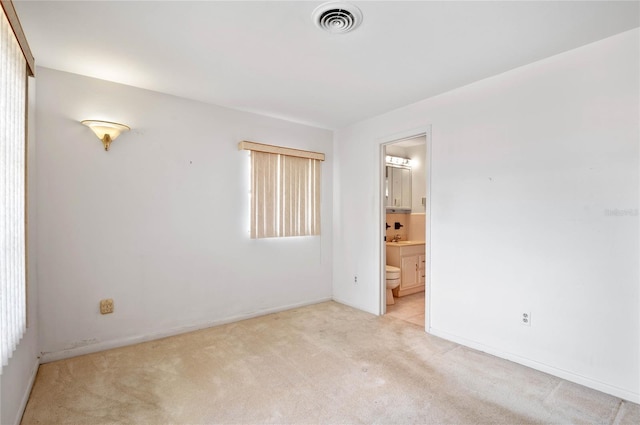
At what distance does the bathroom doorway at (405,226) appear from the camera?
423 cm

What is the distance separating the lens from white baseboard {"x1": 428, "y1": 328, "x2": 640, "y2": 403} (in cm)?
205

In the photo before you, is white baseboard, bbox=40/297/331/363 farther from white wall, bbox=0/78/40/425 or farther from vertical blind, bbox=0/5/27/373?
vertical blind, bbox=0/5/27/373

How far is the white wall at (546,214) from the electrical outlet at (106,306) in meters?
3.00

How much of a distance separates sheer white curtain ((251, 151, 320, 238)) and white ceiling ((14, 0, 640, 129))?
0.95 m

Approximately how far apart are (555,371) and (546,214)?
1.16 metres

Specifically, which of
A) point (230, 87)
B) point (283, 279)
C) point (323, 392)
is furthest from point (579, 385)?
point (230, 87)

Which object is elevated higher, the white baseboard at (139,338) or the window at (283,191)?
the window at (283,191)

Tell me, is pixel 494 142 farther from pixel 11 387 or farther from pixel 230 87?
pixel 11 387

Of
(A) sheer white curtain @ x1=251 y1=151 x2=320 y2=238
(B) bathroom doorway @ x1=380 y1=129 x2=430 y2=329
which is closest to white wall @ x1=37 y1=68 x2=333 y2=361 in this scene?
(A) sheer white curtain @ x1=251 y1=151 x2=320 y2=238

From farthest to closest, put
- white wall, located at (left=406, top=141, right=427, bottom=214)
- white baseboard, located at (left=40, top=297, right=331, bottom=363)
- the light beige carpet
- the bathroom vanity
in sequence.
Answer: white wall, located at (left=406, top=141, right=427, bottom=214) < the bathroom vanity < white baseboard, located at (left=40, top=297, right=331, bottom=363) < the light beige carpet

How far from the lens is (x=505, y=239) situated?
2625 millimetres

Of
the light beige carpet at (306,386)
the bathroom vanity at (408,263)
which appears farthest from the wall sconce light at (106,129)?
the bathroom vanity at (408,263)

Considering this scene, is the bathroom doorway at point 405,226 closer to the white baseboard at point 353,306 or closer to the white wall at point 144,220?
the white baseboard at point 353,306

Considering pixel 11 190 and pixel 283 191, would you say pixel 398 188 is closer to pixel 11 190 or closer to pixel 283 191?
pixel 283 191
